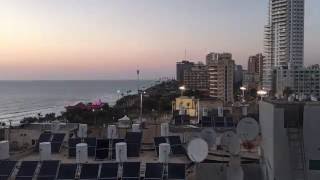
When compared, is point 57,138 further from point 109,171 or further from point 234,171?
point 234,171

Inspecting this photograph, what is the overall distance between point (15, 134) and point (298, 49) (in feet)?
355

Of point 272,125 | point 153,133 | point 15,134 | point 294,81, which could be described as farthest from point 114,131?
point 294,81

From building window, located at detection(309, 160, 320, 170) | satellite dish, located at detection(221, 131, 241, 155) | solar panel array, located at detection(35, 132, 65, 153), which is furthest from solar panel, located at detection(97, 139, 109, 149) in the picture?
building window, located at detection(309, 160, 320, 170)

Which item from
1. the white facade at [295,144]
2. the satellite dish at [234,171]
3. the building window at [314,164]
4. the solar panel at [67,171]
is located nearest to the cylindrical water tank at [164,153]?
the satellite dish at [234,171]

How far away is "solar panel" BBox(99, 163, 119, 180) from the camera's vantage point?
10164mm

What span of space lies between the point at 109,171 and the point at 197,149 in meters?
2.06

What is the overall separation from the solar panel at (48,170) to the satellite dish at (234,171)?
392 centimetres

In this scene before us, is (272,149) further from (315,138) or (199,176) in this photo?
(199,176)

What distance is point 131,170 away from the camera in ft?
34.0

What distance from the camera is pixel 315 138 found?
9453 millimetres

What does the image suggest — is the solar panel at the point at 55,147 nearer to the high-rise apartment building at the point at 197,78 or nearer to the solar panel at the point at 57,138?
the solar panel at the point at 57,138

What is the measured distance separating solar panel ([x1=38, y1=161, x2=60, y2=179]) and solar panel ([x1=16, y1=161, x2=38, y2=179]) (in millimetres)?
187

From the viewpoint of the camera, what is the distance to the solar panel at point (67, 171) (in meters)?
10.3

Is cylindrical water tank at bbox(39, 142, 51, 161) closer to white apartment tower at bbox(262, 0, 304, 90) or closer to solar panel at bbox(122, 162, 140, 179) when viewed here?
solar panel at bbox(122, 162, 140, 179)
